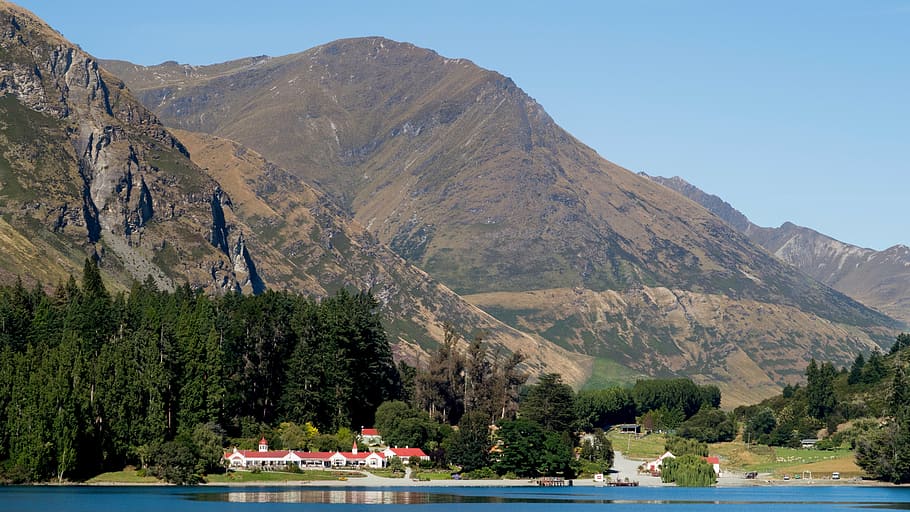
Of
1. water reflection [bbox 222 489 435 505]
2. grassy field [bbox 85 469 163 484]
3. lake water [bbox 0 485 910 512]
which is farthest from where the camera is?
grassy field [bbox 85 469 163 484]

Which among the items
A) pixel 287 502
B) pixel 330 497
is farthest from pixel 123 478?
pixel 287 502

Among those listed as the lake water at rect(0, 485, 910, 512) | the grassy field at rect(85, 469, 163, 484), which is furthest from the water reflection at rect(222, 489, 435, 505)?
the grassy field at rect(85, 469, 163, 484)

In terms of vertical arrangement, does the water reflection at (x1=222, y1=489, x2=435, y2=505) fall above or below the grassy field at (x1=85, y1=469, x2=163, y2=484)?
below

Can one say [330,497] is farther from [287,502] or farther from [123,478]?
[123,478]

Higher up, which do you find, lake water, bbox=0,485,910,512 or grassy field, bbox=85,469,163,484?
grassy field, bbox=85,469,163,484

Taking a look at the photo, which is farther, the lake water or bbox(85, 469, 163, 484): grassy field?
bbox(85, 469, 163, 484): grassy field

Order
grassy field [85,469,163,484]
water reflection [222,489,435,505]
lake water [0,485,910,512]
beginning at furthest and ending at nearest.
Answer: grassy field [85,469,163,484] < water reflection [222,489,435,505] < lake water [0,485,910,512]

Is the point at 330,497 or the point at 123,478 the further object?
the point at 123,478

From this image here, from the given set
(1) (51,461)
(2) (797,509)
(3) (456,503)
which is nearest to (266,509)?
(3) (456,503)

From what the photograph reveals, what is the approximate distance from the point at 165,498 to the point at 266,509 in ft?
57.0

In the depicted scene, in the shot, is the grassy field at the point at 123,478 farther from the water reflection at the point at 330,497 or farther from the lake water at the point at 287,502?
the water reflection at the point at 330,497

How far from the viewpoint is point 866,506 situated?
648 ft

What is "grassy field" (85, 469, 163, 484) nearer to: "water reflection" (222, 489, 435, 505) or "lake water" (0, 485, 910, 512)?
"lake water" (0, 485, 910, 512)

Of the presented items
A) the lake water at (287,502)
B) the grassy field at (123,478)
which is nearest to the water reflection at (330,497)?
the lake water at (287,502)
